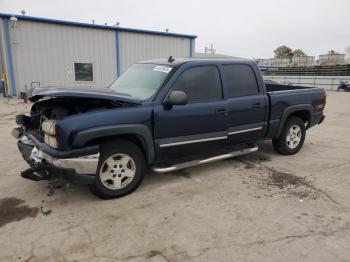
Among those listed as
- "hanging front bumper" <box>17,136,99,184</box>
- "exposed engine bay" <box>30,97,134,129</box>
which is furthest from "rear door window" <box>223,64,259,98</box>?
"hanging front bumper" <box>17,136,99,184</box>

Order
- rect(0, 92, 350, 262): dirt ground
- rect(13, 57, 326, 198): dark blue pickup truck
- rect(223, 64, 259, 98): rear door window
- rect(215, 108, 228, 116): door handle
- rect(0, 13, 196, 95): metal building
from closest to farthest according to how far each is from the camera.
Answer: rect(0, 92, 350, 262): dirt ground → rect(13, 57, 326, 198): dark blue pickup truck → rect(215, 108, 228, 116): door handle → rect(223, 64, 259, 98): rear door window → rect(0, 13, 196, 95): metal building

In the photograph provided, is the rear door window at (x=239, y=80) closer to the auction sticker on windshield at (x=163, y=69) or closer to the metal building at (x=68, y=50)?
the auction sticker on windshield at (x=163, y=69)

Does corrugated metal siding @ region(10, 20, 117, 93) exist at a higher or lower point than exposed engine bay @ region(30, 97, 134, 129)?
higher

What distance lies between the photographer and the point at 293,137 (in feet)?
20.2

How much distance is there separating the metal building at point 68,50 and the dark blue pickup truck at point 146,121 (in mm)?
12776

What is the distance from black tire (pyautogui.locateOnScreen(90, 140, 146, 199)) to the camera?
3.84 metres

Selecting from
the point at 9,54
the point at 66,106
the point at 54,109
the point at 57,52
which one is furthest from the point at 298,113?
the point at 9,54

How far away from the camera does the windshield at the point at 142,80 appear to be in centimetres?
439

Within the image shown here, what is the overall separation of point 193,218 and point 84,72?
16162 mm

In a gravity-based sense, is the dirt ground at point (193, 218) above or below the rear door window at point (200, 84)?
below

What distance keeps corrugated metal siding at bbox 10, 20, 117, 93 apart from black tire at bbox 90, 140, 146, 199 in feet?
46.2

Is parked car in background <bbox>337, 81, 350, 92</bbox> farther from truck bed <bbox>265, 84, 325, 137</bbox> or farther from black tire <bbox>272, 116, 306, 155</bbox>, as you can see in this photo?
black tire <bbox>272, 116, 306, 155</bbox>

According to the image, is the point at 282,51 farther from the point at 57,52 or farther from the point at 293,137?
the point at 293,137

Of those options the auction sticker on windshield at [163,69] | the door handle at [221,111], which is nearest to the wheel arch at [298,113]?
the door handle at [221,111]
